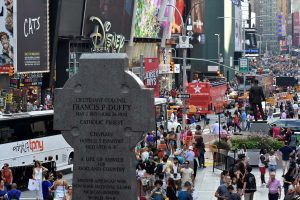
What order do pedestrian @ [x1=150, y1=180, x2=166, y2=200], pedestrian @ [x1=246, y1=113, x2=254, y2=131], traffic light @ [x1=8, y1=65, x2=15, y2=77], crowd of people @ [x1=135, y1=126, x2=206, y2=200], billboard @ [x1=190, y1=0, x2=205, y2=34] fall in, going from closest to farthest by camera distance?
1. pedestrian @ [x1=150, y1=180, x2=166, y2=200]
2. crowd of people @ [x1=135, y1=126, x2=206, y2=200]
3. pedestrian @ [x1=246, y1=113, x2=254, y2=131]
4. traffic light @ [x1=8, y1=65, x2=15, y2=77]
5. billboard @ [x1=190, y1=0, x2=205, y2=34]

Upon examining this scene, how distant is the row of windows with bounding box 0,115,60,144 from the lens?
107 ft

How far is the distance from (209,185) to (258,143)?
5.46 m

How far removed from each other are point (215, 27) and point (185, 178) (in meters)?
106

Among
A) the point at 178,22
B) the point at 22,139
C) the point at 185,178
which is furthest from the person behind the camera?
the point at 178,22

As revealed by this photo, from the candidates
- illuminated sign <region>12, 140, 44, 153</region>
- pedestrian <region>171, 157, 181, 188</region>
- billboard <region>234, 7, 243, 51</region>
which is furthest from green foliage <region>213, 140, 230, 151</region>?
billboard <region>234, 7, 243, 51</region>

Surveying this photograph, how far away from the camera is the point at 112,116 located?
15.5 m

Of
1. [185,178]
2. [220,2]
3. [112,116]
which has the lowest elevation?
[185,178]

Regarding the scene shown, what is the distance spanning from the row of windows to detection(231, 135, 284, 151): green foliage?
719 centimetres

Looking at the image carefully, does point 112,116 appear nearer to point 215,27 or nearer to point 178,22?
point 178,22

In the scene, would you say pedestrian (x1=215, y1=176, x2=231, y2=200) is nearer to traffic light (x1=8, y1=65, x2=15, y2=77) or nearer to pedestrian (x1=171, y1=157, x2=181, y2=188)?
pedestrian (x1=171, y1=157, x2=181, y2=188)

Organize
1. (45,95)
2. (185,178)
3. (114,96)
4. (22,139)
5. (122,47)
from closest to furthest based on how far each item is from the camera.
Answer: (114,96), (185,178), (22,139), (45,95), (122,47)

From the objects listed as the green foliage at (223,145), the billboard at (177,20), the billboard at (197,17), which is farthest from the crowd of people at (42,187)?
the billboard at (197,17)

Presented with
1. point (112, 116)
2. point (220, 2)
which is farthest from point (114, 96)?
point (220, 2)

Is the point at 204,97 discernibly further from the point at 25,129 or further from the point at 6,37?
the point at 25,129
